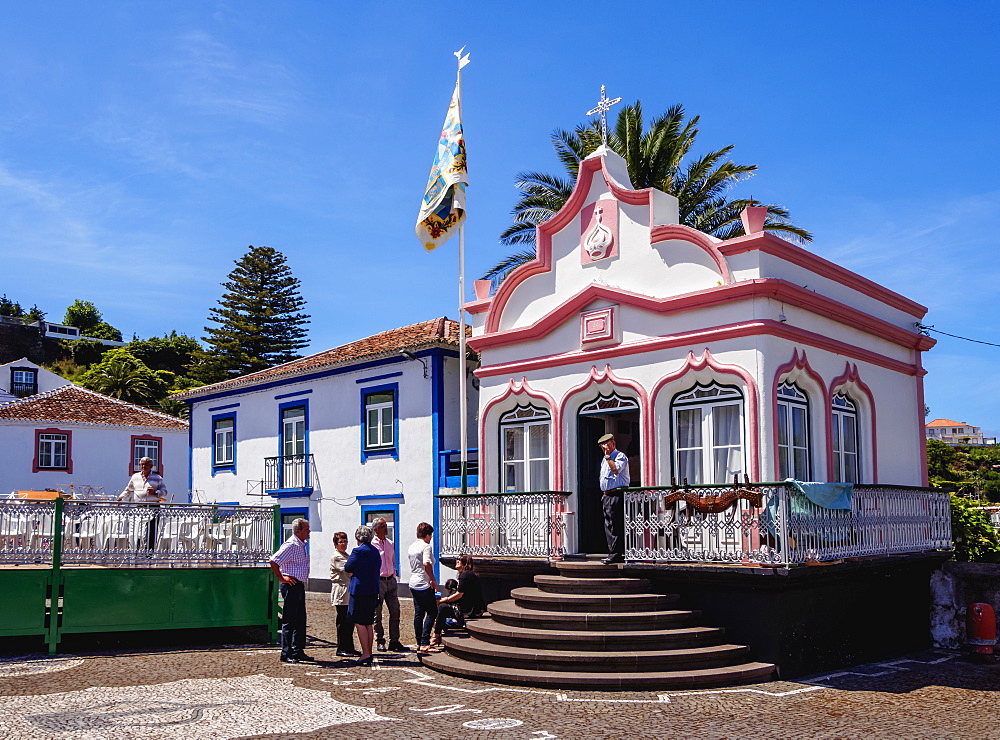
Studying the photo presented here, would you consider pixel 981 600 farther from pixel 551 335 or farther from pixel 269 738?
pixel 269 738

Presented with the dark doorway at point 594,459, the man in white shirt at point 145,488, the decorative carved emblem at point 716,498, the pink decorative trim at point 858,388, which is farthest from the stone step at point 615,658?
the man in white shirt at point 145,488

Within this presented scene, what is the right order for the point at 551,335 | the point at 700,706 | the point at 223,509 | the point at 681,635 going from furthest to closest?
the point at 551,335
the point at 223,509
the point at 681,635
the point at 700,706

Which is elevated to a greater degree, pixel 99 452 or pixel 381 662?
pixel 99 452

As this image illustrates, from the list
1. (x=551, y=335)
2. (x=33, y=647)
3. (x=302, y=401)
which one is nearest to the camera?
(x=33, y=647)

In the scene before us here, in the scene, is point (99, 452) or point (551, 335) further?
point (99, 452)

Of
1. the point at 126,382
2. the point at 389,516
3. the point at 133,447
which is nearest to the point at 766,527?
the point at 389,516

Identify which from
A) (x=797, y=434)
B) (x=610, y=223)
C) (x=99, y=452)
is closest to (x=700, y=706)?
(x=797, y=434)

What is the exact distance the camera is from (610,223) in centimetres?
1381

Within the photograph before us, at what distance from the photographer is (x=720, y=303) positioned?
12.3 meters

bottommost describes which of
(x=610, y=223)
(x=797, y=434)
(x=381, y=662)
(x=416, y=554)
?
(x=381, y=662)

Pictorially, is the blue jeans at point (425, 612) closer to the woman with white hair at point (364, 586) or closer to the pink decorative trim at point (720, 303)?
the woman with white hair at point (364, 586)

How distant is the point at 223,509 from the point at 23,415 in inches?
868

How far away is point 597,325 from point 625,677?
5.39 metres

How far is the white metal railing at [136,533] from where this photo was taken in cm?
1199
